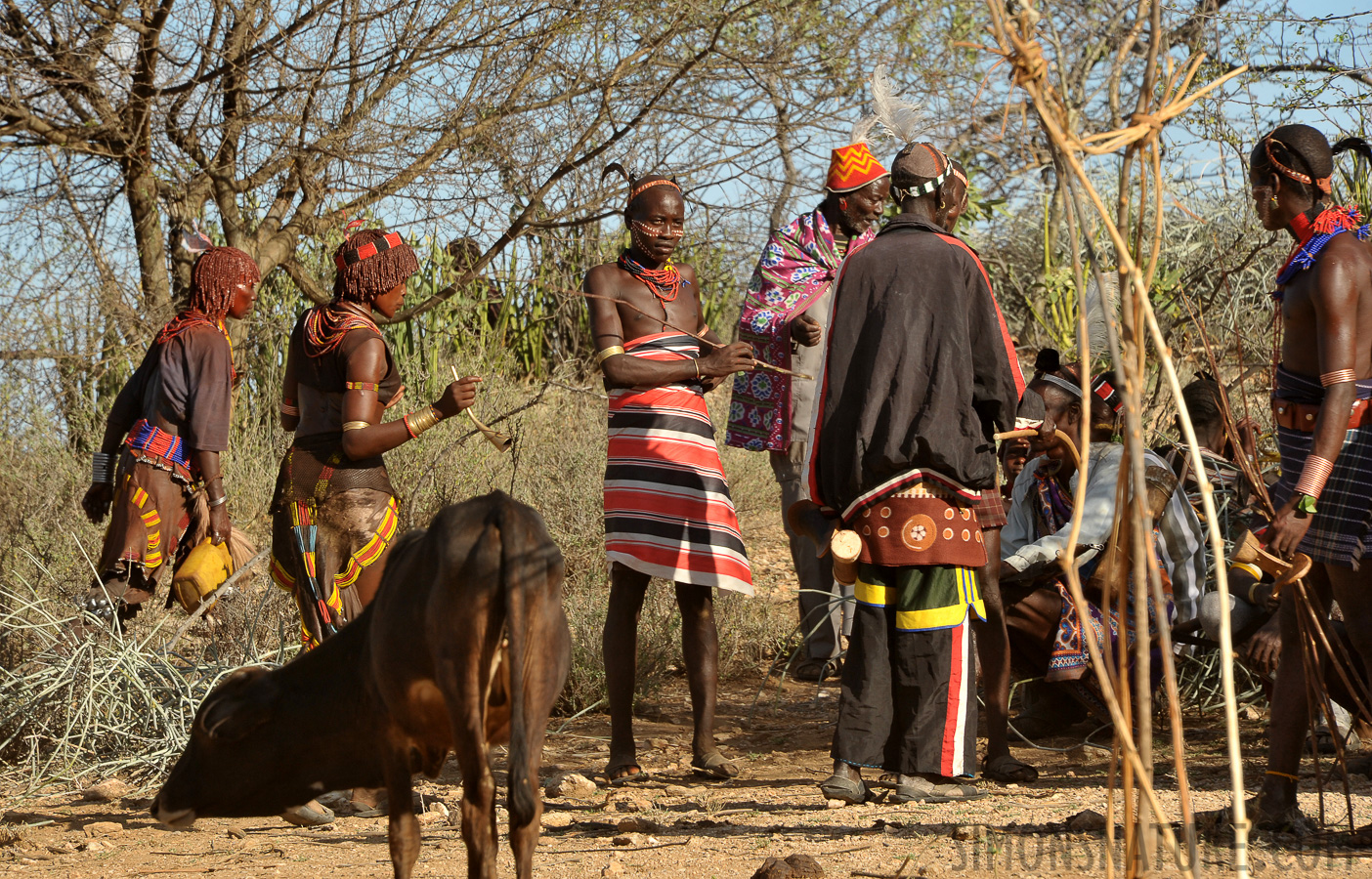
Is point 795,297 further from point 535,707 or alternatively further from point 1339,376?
point 535,707

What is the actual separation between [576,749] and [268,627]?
215 centimetres

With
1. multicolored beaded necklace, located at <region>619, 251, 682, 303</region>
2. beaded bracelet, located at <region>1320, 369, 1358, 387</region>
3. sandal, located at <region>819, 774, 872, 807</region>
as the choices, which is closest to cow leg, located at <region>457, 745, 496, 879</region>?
sandal, located at <region>819, 774, 872, 807</region>

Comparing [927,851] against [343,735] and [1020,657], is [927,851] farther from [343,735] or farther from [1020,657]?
[1020,657]

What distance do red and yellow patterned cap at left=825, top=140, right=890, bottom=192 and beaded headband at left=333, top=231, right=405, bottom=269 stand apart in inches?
88.0

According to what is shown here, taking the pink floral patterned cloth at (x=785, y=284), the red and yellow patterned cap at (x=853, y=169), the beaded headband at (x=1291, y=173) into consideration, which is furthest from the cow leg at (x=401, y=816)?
the red and yellow patterned cap at (x=853, y=169)

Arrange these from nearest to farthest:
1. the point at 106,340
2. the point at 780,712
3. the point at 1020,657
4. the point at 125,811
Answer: the point at 125,811 → the point at 1020,657 → the point at 780,712 → the point at 106,340

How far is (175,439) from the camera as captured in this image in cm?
516

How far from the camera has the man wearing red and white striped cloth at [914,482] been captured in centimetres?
399

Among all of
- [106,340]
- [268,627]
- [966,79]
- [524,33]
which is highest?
[966,79]

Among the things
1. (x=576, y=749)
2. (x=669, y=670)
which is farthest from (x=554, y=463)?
(x=576, y=749)

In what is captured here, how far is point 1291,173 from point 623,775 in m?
3.00

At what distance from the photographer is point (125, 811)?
4.57 meters

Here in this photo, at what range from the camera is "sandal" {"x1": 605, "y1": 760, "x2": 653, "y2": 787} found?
473 centimetres

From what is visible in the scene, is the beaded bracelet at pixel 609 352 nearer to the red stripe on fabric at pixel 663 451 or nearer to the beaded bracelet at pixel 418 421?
the red stripe on fabric at pixel 663 451
